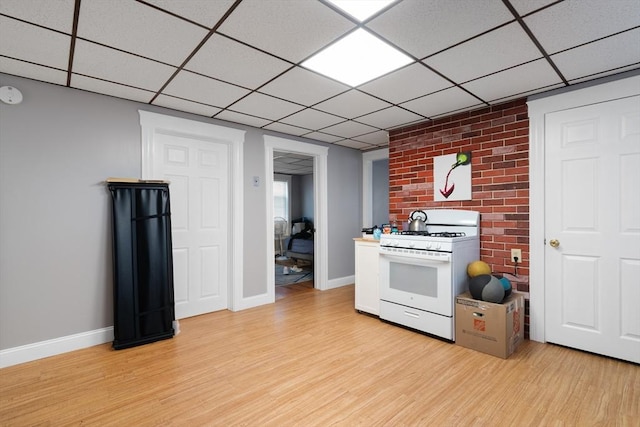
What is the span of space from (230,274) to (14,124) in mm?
2488

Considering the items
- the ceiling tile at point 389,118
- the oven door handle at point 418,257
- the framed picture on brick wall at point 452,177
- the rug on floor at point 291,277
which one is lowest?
the rug on floor at point 291,277

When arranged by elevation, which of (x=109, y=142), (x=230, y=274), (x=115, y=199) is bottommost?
(x=230, y=274)

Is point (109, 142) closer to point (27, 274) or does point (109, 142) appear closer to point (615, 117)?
point (27, 274)

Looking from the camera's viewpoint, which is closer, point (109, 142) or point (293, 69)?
point (293, 69)

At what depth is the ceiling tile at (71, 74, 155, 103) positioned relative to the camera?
104 inches

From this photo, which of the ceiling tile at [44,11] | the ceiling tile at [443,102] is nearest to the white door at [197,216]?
the ceiling tile at [44,11]

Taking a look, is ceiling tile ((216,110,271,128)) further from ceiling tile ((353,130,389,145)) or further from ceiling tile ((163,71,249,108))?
ceiling tile ((353,130,389,145))

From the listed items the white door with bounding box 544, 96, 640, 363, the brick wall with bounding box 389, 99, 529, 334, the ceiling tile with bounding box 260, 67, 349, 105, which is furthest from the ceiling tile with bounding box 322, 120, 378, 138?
the white door with bounding box 544, 96, 640, 363

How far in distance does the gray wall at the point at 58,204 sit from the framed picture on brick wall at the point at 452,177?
10.7 ft

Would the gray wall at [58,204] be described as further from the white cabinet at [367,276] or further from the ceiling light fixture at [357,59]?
the white cabinet at [367,276]

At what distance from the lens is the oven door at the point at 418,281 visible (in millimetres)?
2953

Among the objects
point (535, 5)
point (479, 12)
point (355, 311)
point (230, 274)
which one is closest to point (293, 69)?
point (479, 12)

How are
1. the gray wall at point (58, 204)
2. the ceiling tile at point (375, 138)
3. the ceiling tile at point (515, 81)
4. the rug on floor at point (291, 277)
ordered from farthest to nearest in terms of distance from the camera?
the rug on floor at point (291, 277) < the ceiling tile at point (375, 138) < the gray wall at point (58, 204) < the ceiling tile at point (515, 81)

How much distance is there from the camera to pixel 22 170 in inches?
102
